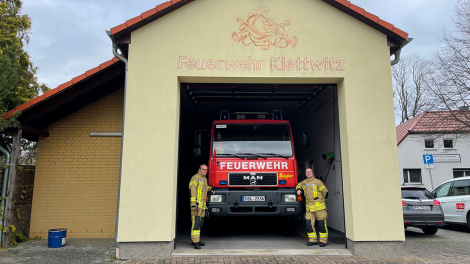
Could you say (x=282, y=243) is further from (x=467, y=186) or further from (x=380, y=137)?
(x=467, y=186)

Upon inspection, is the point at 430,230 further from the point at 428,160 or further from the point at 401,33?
the point at 401,33

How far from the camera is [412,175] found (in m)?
24.3

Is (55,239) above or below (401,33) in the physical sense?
below

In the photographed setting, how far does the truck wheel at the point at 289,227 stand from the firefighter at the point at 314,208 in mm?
965

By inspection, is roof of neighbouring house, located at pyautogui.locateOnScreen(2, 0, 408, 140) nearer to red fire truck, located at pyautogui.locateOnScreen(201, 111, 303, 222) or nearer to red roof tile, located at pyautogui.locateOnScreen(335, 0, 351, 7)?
red roof tile, located at pyautogui.locateOnScreen(335, 0, 351, 7)

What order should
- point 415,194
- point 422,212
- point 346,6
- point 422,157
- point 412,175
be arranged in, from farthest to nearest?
point 412,175 < point 422,157 < point 415,194 < point 422,212 < point 346,6

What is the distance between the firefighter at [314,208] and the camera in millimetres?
6895

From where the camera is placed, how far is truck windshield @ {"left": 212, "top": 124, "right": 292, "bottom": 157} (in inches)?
297

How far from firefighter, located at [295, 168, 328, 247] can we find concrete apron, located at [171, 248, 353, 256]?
1.53ft

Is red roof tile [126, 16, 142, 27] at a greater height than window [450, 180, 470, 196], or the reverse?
red roof tile [126, 16, 142, 27]

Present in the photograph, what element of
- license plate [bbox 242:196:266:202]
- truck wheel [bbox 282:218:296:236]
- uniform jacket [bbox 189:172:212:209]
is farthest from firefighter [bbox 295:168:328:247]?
uniform jacket [bbox 189:172:212:209]

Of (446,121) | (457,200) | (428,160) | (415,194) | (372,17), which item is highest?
(372,17)

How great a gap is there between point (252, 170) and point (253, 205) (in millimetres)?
780

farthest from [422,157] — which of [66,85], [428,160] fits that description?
[66,85]
